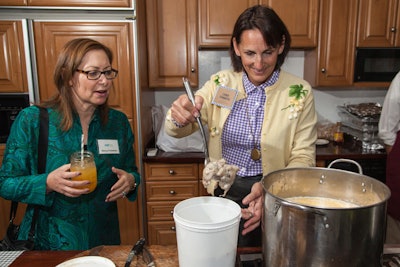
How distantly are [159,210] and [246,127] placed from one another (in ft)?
4.07

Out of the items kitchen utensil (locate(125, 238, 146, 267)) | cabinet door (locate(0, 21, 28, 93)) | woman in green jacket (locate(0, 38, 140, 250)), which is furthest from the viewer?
cabinet door (locate(0, 21, 28, 93))

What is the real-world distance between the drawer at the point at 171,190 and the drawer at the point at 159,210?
0.10 feet

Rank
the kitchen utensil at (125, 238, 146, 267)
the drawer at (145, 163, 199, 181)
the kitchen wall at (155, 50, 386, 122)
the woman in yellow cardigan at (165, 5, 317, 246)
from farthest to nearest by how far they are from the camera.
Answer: the kitchen wall at (155, 50, 386, 122) → the drawer at (145, 163, 199, 181) → the woman in yellow cardigan at (165, 5, 317, 246) → the kitchen utensil at (125, 238, 146, 267)

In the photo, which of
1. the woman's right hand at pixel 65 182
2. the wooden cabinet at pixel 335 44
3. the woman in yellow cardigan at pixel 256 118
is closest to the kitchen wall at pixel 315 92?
the wooden cabinet at pixel 335 44

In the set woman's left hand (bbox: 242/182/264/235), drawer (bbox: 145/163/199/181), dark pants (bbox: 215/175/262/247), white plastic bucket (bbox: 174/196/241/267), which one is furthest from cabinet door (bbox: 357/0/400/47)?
white plastic bucket (bbox: 174/196/241/267)

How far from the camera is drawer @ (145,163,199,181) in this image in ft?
7.45

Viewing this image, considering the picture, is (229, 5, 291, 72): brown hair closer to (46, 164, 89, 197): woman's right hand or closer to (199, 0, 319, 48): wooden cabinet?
(46, 164, 89, 197): woman's right hand

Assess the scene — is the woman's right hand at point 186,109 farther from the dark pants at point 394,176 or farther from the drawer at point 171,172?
the dark pants at point 394,176

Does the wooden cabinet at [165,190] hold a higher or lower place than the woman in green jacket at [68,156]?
lower

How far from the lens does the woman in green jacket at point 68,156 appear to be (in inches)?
47.3

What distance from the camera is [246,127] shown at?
1357 mm

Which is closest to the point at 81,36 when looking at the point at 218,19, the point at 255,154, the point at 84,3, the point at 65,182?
the point at 84,3

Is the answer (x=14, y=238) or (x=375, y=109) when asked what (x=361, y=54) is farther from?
(x=14, y=238)

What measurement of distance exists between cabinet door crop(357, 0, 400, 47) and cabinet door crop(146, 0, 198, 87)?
123 centimetres
